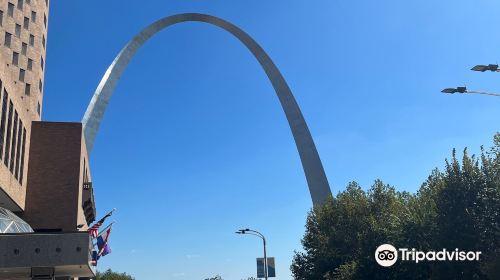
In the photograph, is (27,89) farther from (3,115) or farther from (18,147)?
(3,115)

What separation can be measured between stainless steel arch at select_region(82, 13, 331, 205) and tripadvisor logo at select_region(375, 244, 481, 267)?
20.9m

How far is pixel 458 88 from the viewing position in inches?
747

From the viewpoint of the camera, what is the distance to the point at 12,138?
35719 mm

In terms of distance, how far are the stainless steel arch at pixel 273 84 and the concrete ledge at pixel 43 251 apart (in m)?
30.9

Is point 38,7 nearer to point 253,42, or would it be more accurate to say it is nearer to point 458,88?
point 253,42

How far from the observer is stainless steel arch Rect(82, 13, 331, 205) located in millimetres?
61406

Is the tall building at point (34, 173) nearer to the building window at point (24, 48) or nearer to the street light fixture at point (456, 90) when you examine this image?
the building window at point (24, 48)

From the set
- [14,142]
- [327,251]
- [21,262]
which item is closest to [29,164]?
[14,142]

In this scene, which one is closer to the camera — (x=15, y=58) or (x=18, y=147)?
(x=18, y=147)

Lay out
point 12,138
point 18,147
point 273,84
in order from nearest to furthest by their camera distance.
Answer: point 12,138
point 18,147
point 273,84

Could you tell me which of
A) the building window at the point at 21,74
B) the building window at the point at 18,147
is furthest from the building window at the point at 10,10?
the building window at the point at 18,147

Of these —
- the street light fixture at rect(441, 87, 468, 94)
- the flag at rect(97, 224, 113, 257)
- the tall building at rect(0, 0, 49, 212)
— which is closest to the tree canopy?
the street light fixture at rect(441, 87, 468, 94)

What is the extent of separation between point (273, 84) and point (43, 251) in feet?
150

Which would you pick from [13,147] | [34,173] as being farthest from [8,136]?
[34,173]
